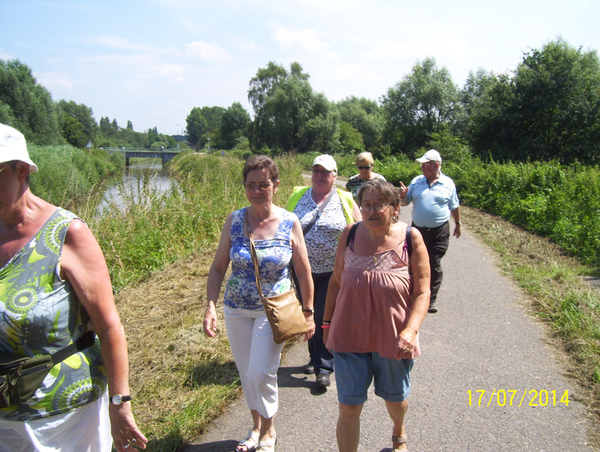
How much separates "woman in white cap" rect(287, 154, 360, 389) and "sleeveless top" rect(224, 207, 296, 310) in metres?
0.86

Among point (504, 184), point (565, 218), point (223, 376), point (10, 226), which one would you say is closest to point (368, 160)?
point (223, 376)

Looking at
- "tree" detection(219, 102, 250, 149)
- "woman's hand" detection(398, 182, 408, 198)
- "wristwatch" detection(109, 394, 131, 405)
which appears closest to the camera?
"wristwatch" detection(109, 394, 131, 405)

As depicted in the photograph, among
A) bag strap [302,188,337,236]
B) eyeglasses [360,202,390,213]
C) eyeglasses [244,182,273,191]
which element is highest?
eyeglasses [244,182,273,191]

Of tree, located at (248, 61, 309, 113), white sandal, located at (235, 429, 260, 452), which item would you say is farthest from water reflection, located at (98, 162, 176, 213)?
tree, located at (248, 61, 309, 113)

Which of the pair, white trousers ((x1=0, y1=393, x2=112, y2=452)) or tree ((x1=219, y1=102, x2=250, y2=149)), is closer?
white trousers ((x1=0, y1=393, x2=112, y2=452))

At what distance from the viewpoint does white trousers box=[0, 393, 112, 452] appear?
1.72 m

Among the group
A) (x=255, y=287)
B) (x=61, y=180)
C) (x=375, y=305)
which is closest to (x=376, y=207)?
(x=375, y=305)

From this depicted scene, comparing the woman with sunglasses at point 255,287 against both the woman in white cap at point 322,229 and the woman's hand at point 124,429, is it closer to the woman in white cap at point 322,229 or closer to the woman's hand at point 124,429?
the woman in white cap at point 322,229

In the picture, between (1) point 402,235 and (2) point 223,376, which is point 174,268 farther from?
(1) point 402,235

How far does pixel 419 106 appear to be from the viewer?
39656mm

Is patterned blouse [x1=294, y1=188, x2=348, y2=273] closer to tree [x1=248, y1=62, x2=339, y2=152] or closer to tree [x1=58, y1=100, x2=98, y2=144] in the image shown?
tree [x1=248, y1=62, x2=339, y2=152]

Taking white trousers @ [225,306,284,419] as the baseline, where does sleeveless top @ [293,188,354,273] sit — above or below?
above

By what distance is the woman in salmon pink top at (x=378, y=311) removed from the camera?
2562 mm
